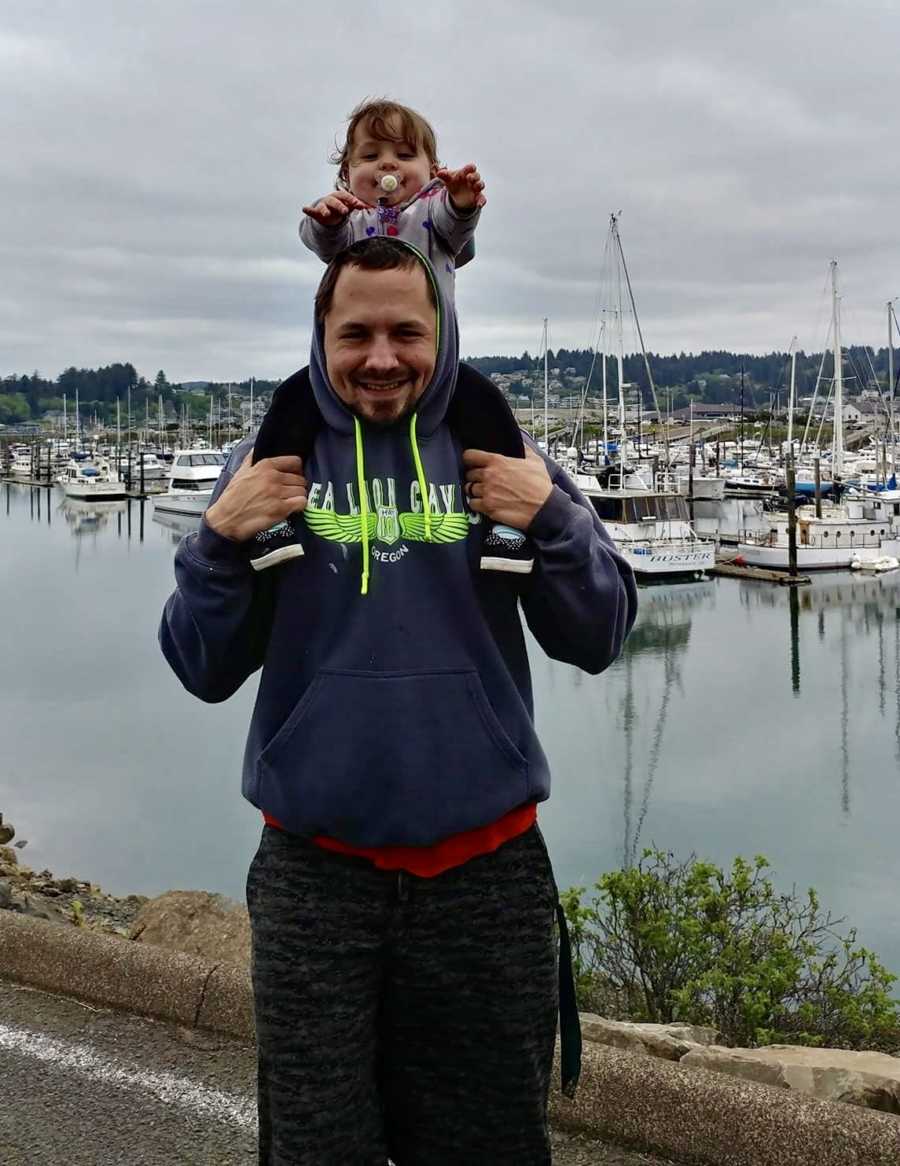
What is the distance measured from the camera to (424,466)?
77.2 inches

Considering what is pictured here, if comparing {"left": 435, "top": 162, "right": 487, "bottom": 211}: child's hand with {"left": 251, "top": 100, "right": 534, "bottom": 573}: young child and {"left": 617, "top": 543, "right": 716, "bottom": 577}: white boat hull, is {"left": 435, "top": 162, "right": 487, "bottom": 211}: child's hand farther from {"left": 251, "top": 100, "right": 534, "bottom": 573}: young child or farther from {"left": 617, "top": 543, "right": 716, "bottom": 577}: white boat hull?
{"left": 617, "top": 543, "right": 716, "bottom": 577}: white boat hull

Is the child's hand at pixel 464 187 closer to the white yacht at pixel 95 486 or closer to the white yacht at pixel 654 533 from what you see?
the white yacht at pixel 654 533

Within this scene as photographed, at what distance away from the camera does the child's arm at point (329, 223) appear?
2.33 metres

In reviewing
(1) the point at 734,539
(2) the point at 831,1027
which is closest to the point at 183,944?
(2) the point at 831,1027

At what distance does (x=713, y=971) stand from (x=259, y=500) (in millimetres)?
4249

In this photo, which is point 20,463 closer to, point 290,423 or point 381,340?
point 290,423

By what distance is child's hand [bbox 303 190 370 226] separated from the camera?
2314 millimetres

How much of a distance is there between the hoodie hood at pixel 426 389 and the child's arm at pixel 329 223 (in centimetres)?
39

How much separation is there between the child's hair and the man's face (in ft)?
3.16

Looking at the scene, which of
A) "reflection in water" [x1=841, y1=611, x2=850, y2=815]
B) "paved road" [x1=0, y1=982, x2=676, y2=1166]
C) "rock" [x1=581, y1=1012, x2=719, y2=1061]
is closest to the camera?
"paved road" [x1=0, y1=982, x2=676, y2=1166]

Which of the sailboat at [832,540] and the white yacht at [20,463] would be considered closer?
the sailboat at [832,540]

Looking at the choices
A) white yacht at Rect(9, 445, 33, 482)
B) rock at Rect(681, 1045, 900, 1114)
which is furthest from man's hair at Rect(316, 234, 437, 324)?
white yacht at Rect(9, 445, 33, 482)

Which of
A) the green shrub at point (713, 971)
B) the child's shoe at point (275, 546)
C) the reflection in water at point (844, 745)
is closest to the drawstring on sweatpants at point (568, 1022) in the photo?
the child's shoe at point (275, 546)

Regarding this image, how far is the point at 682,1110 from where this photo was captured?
2.90 m
